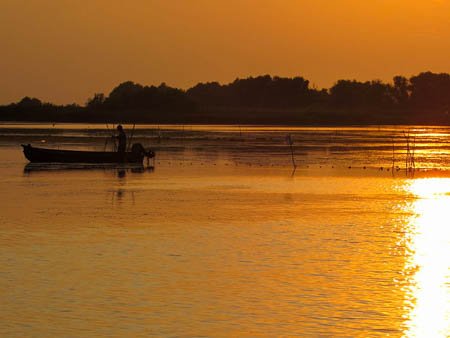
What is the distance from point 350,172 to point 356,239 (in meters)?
18.1

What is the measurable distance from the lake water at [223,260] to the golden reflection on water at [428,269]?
0.03 metres

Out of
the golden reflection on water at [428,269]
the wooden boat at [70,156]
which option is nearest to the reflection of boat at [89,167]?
the wooden boat at [70,156]

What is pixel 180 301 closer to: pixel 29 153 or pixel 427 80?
pixel 29 153

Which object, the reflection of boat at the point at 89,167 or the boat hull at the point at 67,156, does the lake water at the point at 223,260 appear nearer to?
the reflection of boat at the point at 89,167

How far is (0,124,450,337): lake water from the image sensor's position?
10680mm

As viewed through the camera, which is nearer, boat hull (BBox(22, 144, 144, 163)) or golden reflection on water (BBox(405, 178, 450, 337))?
golden reflection on water (BBox(405, 178, 450, 337))

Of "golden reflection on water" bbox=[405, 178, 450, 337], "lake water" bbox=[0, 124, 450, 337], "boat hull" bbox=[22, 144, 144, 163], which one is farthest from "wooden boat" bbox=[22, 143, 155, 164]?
"golden reflection on water" bbox=[405, 178, 450, 337]

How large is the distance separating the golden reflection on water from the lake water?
26mm

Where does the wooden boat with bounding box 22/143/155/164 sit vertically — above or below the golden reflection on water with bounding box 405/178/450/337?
above

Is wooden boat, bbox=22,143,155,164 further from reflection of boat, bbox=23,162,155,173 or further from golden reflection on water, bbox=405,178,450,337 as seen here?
golden reflection on water, bbox=405,178,450,337

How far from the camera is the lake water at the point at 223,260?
10.7 meters

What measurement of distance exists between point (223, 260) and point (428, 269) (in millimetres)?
3085

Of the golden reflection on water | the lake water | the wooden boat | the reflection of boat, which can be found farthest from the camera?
the wooden boat

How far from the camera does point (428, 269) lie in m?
13.7
